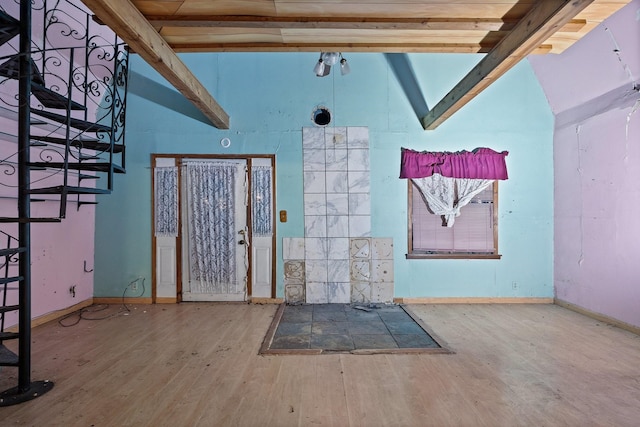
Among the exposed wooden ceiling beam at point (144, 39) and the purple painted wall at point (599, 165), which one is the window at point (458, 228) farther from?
the exposed wooden ceiling beam at point (144, 39)

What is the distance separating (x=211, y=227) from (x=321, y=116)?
2.28 m

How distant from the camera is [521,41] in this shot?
2438 millimetres

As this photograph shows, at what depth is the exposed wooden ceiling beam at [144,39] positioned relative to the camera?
77.8 inches

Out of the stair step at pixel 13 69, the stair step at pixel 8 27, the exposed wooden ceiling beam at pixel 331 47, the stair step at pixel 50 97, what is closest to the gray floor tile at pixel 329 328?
the exposed wooden ceiling beam at pixel 331 47

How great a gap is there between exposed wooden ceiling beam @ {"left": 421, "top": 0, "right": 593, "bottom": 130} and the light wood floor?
8.27 feet

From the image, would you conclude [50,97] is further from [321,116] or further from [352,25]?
[321,116]

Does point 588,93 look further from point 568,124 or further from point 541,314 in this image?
point 541,314

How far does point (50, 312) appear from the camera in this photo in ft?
13.2

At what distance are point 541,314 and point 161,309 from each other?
497 cm

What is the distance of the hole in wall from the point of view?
4891 millimetres

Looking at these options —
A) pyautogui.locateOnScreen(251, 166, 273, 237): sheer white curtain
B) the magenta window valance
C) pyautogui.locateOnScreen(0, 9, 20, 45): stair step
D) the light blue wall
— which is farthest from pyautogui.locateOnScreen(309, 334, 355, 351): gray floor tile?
pyautogui.locateOnScreen(0, 9, 20, 45): stair step

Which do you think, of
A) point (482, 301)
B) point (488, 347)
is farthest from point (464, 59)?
point (488, 347)

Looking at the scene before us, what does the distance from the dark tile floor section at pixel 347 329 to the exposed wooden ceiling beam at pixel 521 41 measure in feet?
8.37

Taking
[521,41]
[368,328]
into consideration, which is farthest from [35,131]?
[521,41]
